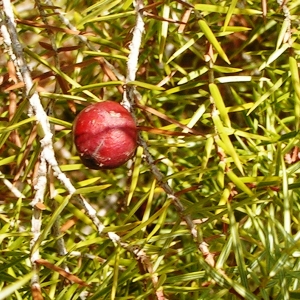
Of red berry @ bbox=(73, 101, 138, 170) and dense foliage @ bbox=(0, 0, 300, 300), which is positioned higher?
red berry @ bbox=(73, 101, 138, 170)

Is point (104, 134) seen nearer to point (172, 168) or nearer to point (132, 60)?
point (132, 60)

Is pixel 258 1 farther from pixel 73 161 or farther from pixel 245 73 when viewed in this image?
pixel 73 161

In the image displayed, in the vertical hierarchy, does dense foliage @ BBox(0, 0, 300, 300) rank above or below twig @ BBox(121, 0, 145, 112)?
below

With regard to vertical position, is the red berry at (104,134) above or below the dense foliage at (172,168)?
above

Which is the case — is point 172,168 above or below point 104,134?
below

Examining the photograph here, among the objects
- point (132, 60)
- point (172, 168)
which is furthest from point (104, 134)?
point (172, 168)
